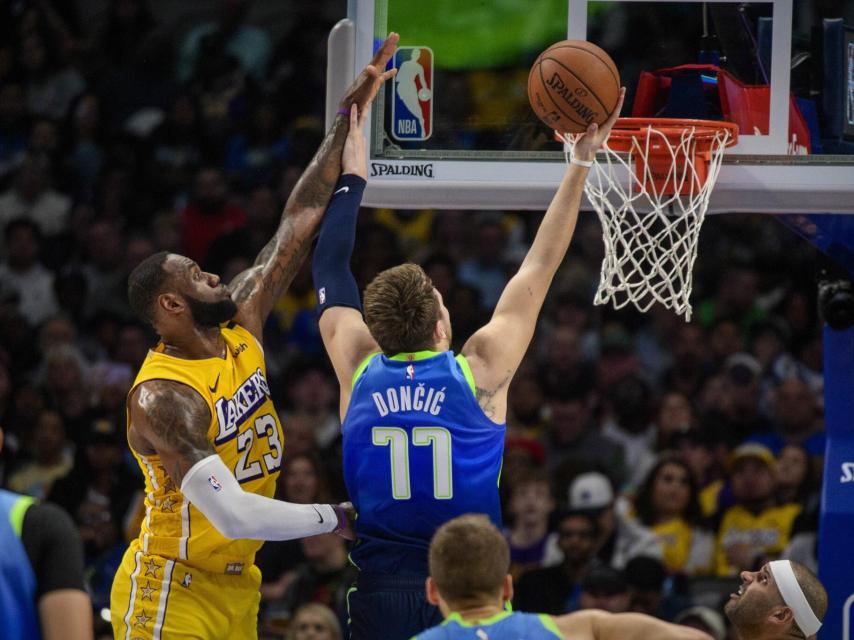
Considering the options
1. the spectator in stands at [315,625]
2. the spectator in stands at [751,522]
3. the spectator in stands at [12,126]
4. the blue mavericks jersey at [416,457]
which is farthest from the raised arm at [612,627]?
the spectator in stands at [12,126]

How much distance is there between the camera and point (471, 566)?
381cm

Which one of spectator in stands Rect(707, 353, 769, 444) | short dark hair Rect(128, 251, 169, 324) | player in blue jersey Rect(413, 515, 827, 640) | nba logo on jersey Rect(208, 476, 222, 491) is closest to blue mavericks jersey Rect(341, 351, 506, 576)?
nba logo on jersey Rect(208, 476, 222, 491)

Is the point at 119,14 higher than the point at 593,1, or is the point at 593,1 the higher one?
the point at 119,14

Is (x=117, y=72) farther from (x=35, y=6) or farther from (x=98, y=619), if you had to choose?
(x=98, y=619)

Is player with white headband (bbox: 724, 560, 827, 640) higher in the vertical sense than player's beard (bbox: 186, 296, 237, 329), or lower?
lower

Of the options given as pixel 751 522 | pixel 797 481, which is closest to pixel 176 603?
pixel 751 522

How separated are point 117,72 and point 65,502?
4249 millimetres

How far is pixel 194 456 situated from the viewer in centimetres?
485

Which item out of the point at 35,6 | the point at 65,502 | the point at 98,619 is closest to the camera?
the point at 98,619

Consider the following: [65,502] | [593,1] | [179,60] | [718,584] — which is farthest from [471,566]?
[179,60]

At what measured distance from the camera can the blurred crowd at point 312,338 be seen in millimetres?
8422

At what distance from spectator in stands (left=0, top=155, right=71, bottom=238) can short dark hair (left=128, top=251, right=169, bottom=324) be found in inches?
222

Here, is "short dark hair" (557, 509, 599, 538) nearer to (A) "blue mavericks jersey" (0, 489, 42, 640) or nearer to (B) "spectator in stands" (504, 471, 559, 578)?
(B) "spectator in stands" (504, 471, 559, 578)

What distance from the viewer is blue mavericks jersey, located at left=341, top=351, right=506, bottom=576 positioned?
187 inches
